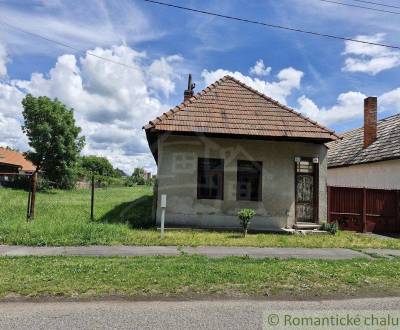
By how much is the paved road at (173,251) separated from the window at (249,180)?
4194 mm

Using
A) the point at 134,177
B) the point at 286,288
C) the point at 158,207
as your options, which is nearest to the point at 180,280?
the point at 286,288

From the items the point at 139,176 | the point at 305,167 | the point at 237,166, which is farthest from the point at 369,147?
the point at 139,176

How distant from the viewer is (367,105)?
2138 centimetres

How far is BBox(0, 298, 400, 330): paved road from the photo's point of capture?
455 centimetres

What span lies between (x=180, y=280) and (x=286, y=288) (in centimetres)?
171

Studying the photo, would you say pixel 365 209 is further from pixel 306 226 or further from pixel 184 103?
pixel 184 103

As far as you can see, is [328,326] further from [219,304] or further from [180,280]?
[180,280]

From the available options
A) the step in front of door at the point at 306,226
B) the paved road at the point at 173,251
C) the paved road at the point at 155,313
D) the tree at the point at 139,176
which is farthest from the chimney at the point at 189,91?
the tree at the point at 139,176

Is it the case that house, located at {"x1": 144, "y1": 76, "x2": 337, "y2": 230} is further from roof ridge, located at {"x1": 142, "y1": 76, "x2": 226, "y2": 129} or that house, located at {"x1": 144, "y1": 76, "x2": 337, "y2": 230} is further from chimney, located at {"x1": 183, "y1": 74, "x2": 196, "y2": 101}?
chimney, located at {"x1": 183, "y1": 74, "x2": 196, "y2": 101}

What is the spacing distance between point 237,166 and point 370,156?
8.37 m

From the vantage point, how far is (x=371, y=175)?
19.1 meters

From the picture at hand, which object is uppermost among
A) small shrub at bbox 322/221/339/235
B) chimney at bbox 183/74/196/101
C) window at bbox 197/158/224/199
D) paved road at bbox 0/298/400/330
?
chimney at bbox 183/74/196/101

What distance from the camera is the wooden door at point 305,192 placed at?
15.0 metres

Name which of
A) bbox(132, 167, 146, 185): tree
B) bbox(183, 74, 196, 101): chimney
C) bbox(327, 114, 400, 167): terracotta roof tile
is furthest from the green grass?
bbox(132, 167, 146, 185): tree
